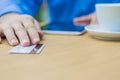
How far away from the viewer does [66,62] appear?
477 millimetres

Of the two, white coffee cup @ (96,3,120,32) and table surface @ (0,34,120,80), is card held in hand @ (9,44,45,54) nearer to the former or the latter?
table surface @ (0,34,120,80)

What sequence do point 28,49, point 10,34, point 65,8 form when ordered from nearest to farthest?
point 28,49
point 10,34
point 65,8

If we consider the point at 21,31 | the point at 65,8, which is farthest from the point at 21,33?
the point at 65,8

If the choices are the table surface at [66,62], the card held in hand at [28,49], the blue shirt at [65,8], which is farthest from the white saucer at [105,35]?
the blue shirt at [65,8]

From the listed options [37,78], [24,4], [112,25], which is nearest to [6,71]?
[37,78]

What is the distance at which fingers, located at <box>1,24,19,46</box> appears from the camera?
2.12 feet

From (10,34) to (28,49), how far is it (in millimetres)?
131

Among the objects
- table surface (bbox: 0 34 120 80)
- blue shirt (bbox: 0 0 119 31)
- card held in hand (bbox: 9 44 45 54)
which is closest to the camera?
table surface (bbox: 0 34 120 80)

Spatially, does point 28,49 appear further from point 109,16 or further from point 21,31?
point 109,16

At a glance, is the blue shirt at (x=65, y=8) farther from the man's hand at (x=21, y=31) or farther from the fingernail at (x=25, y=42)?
the fingernail at (x=25, y=42)

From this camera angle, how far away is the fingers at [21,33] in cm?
63

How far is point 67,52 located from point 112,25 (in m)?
0.20

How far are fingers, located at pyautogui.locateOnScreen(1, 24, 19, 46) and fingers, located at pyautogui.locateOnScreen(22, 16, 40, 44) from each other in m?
0.05

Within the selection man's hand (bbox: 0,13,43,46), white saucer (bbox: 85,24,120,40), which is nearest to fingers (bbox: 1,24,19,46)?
man's hand (bbox: 0,13,43,46)
